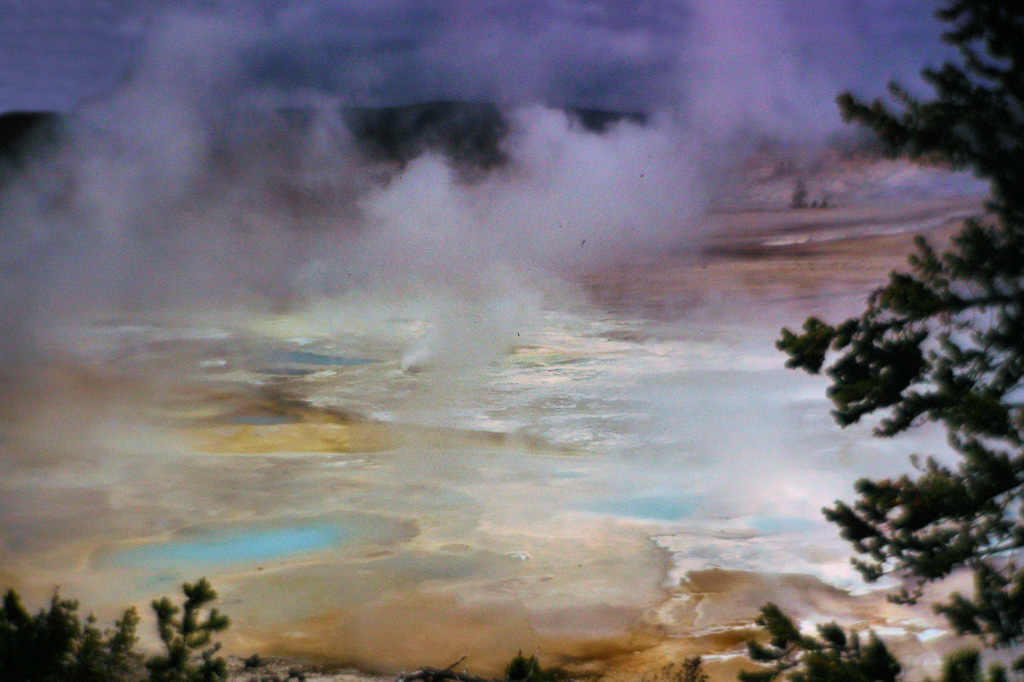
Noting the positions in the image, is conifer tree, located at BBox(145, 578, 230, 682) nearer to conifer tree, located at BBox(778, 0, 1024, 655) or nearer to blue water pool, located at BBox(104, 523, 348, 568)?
conifer tree, located at BBox(778, 0, 1024, 655)

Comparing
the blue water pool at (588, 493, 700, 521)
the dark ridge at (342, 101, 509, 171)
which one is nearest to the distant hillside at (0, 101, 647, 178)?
the dark ridge at (342, 101, 509, 171)

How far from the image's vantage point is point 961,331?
2.76 meters

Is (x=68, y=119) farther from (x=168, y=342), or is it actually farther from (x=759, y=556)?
(x=759, y=556)

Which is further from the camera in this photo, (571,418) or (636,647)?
(571,418)

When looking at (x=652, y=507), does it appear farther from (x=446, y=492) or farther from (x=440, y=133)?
(x=440, y=133)

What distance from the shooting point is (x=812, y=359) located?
3104 millimetres

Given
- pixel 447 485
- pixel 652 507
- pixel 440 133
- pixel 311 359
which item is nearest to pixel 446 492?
pixel 447 485

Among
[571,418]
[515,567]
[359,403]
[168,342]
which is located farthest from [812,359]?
[168,342]

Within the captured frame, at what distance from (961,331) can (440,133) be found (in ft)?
55.1

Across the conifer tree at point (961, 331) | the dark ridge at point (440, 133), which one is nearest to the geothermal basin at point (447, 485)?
the conifer tree at point (961, 331)

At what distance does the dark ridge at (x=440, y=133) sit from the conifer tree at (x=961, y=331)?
51.1 feet

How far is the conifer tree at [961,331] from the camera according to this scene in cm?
241

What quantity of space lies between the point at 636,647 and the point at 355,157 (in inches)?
651

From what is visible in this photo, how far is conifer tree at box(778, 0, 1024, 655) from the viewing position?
241 centimetres
